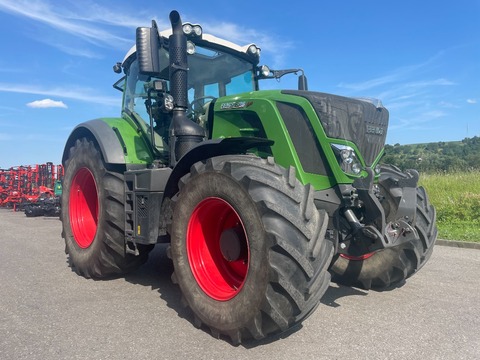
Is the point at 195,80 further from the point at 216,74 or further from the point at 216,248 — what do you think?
the point at 216,248

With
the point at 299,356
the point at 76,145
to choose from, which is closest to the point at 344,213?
the point at 299,356

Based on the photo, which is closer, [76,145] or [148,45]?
[148,45]

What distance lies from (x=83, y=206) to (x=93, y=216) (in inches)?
7.6

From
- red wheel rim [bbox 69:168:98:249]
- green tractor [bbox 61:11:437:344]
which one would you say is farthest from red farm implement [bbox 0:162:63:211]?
green tractor [bbox 61:11:437:344]

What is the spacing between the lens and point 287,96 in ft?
12.2

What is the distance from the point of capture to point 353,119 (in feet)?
12.4

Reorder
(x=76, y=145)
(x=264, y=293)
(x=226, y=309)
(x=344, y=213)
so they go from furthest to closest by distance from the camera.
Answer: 1. (x=76, y=145)
2. (x=344, y=213)
3. (x=226, y=309)
4. (x=264, y=293)

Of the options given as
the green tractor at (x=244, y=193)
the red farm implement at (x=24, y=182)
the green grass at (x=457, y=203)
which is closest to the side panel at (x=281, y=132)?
the green tractor at (x=244, y=193)

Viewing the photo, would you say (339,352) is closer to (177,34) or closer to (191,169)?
(191,169)

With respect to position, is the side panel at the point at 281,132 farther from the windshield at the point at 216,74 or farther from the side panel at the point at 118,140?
the side panel at the point at 118,140

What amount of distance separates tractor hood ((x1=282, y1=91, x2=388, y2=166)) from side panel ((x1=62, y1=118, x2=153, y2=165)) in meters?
2.11

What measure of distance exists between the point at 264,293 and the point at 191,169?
1268mm

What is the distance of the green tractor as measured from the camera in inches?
115

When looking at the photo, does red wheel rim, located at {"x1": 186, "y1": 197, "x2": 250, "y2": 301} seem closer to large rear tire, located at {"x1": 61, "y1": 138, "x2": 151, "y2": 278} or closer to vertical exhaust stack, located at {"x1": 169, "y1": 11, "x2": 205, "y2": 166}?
vertical exhaust stack, located at {"x1": 169, "y1": 11, "x2": 205, "y2": 166}
